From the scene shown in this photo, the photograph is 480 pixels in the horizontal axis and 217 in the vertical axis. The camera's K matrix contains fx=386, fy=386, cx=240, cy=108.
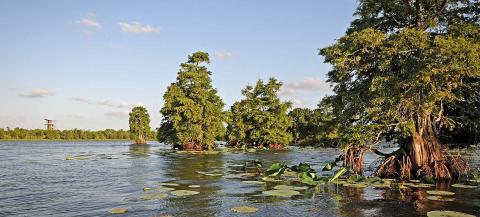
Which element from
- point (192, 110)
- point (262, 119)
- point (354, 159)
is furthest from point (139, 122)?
point (354, 159)

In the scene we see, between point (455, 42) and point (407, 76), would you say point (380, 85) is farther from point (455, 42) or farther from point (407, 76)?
A: point (455, 42)

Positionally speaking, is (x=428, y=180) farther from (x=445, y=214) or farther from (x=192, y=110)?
(x=192, y=110)

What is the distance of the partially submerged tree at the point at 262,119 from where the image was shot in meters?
76.9

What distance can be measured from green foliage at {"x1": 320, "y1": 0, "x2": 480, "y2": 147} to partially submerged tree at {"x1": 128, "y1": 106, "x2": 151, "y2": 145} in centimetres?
10642

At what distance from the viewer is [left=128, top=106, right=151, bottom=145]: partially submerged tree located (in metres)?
124

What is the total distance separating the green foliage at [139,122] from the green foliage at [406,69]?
349ft

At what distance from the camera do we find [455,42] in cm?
1803

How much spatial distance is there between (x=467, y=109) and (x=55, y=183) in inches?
935

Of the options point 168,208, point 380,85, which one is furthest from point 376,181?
point 168,208

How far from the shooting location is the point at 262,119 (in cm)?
7606

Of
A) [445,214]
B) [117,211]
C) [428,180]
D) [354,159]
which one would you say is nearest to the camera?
[445,214]

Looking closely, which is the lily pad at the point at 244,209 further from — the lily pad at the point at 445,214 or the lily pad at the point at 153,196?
the lily pad at the point at 445,214

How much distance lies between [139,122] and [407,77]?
11254cm

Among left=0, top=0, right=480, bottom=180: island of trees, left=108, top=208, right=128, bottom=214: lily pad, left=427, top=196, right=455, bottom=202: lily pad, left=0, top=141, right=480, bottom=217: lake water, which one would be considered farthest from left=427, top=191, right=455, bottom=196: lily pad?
left=108, top=208, right=128, bottom=214: lily pad
